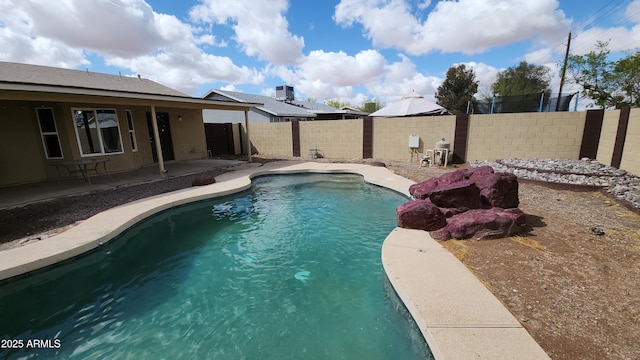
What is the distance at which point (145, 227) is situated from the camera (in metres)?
5.08

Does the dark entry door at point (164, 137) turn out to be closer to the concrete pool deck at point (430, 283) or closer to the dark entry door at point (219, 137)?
the dark entry door at point (219, 137)

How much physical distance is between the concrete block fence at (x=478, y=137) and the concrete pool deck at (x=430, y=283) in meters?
6.03

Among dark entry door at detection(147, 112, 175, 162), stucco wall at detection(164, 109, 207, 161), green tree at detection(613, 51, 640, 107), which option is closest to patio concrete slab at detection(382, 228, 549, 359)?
dark entry door at detection(147, 112, 175, 162)

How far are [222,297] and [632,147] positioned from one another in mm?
8857

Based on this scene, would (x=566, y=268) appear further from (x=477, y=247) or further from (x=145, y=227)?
(x=145, y=227)

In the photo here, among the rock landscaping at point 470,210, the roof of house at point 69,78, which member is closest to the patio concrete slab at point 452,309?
the rock landscaping at point 470,210

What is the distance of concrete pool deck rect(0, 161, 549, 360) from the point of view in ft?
6.89

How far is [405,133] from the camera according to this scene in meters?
10.7

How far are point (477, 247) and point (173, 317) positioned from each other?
387 centimetres

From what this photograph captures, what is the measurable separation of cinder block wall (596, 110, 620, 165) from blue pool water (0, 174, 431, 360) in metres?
6.52

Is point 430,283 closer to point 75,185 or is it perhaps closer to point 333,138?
point 75,185

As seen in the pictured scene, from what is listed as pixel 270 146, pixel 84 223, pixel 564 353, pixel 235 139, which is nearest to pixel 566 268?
pixel 564 353

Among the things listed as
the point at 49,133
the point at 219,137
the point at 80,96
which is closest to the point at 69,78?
the point at 49,133

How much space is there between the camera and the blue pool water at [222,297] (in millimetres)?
2574
